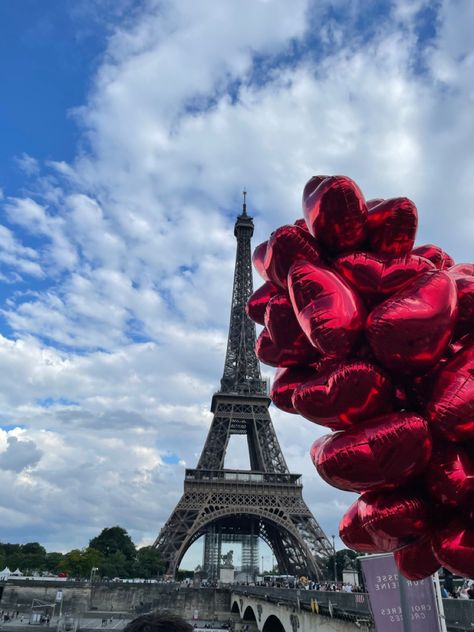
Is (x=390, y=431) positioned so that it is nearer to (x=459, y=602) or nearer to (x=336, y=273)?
(x=336, y=273)

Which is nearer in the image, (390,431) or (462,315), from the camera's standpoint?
(390,431)

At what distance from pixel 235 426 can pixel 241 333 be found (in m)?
10.1

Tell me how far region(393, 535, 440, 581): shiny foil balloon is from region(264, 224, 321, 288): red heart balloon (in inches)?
75.9

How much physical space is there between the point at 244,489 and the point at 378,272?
150ft

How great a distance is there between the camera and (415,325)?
290cm

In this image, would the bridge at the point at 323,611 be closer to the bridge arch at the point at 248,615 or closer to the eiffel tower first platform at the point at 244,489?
the bridge arch at the point at 248,615

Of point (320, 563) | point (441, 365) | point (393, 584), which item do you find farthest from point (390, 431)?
point (320, 563)

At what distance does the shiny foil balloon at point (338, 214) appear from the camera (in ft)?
11.2

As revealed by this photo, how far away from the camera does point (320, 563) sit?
43.0 m

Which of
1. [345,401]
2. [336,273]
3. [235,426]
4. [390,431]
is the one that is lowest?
[390,431]

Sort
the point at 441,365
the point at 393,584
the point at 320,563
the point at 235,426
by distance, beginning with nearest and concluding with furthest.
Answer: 1. the point at 441,365
2. the point at 393,584
3. the point at 320,563
4. the point at 235,426

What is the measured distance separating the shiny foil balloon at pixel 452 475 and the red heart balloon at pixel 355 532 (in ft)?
1.84

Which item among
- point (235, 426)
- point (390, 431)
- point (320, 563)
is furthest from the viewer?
point (235, 426)

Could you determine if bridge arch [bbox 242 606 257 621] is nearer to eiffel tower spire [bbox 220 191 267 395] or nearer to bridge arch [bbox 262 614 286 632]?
bridge arch [bbox 262 614 286 632]
